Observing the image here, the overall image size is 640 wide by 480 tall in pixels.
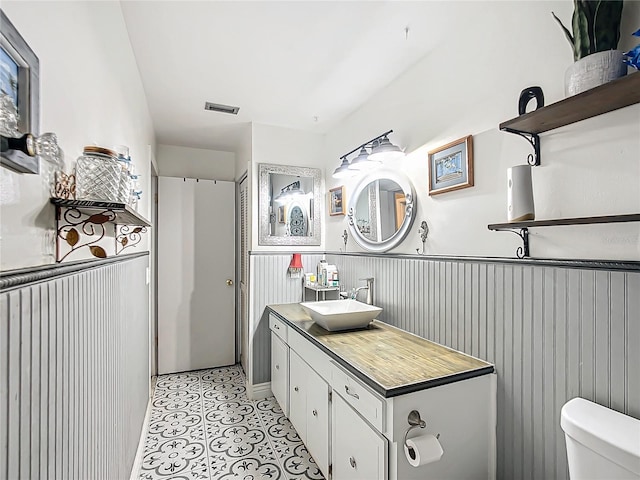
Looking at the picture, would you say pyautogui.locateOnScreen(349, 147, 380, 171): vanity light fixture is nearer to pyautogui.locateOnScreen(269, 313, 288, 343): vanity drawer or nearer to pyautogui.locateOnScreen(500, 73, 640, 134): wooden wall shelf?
pyautogui.locateOnScreen(500, 73, 640, 134): wooden wall shelf

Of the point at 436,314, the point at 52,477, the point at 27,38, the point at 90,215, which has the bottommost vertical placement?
the point at 52,477

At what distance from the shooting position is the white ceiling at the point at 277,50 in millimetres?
1600

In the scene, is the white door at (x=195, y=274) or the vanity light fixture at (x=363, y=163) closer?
the vanity light fixture at (x=363, y=163)

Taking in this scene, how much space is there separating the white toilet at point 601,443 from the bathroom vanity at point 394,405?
423mm

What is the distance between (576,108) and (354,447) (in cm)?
162

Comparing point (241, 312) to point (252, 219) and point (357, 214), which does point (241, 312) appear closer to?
point (252, 219)

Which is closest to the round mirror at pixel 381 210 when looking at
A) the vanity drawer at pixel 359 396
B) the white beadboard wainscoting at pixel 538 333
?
the white beadboard wainscoting at pixel 538 333

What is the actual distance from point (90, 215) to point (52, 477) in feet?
2.20

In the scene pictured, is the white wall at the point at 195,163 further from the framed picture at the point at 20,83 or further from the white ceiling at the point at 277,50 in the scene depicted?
the framed picture at the point at 20,83

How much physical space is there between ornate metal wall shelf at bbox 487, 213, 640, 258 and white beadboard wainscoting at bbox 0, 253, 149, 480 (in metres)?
1.46

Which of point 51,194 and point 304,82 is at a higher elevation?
point 304,82

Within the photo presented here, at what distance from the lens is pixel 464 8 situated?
158cm

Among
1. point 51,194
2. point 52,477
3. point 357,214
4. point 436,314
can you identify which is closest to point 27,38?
point 51,194

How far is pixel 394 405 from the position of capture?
1.26 metres
